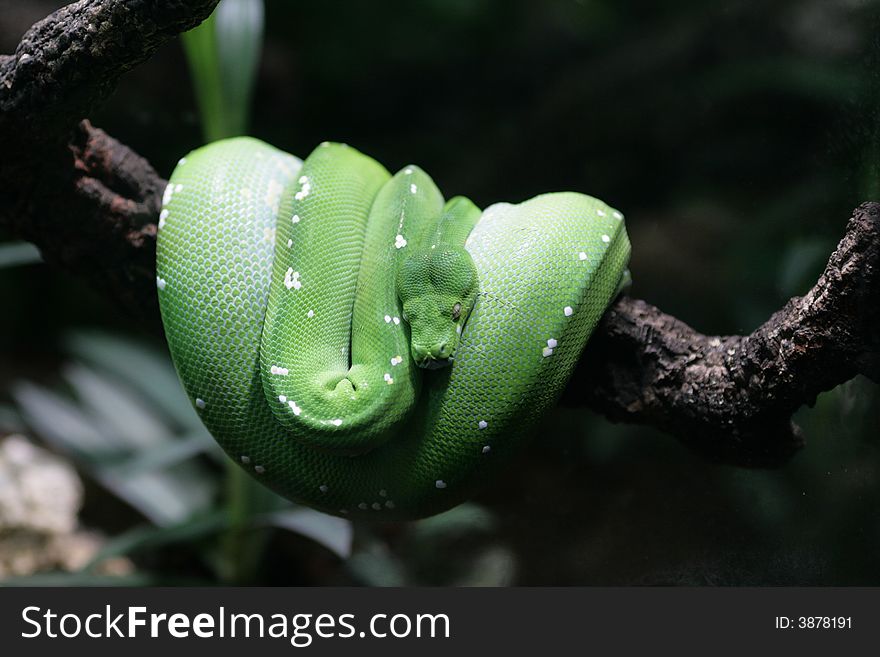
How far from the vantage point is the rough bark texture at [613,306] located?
113 cm

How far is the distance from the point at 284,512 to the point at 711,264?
1.64m

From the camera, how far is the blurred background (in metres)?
1.35

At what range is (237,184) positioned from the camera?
150 cm

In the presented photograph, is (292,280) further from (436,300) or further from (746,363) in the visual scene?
(746,363)

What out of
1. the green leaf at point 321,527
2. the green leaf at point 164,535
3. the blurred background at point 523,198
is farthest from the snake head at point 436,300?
the green leaf at point 164,535

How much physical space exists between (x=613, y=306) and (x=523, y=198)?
0.92 metres

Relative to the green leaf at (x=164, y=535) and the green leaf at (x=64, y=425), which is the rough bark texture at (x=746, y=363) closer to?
the green leaf at (x=164, y=535)

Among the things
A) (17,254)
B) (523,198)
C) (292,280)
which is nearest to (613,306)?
(292,280)

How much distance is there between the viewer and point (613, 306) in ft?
4.88

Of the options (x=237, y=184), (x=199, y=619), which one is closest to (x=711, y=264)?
(x=237, y=184)

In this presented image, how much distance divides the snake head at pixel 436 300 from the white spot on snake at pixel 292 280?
0.68 ft

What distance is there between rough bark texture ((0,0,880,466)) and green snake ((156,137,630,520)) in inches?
7.7

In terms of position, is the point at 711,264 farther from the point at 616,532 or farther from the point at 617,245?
the point at 616,532

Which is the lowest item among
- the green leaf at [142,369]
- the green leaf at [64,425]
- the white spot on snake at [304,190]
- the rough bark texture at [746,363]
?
the rough bark texture at [746,363]
